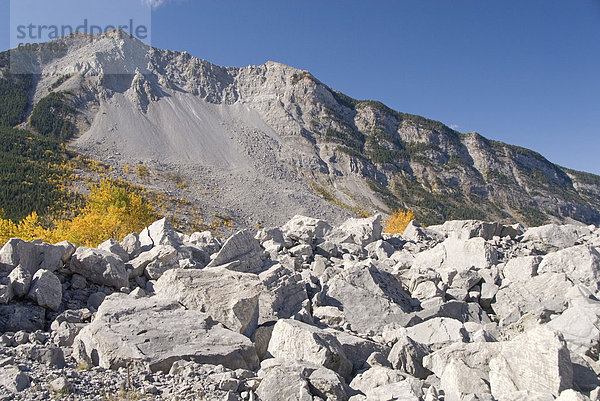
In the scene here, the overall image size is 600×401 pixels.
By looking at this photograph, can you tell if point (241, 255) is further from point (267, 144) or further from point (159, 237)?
point (267, 144)

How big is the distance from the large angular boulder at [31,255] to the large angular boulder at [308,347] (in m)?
6.48

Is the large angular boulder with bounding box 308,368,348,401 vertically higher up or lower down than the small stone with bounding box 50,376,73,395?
lower down

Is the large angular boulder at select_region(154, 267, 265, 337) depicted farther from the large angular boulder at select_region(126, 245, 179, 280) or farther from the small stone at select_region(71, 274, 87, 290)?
the small stone at select_region(71, 274, 87, 290)

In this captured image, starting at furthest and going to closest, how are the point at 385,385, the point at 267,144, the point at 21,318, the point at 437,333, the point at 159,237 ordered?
the point at 267,144, the point at 159,237, the point at 437,333, the point at 21,318, the point at 385,385

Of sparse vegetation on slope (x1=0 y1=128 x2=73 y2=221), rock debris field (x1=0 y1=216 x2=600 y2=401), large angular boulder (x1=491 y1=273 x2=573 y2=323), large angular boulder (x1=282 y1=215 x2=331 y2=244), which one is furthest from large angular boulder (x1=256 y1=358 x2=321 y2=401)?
sparse vegetation on slope (x1=0 y1=128 x2=73 y2=221)

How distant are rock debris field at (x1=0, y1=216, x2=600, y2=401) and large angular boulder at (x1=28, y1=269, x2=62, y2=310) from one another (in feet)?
0.09

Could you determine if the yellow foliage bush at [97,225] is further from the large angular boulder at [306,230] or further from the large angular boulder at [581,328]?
the large angular boulder at [581,328]

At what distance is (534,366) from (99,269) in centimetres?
989

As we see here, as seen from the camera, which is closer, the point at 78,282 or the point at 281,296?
the point at 281,296

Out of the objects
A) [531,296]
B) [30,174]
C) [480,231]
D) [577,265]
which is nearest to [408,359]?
[531,296]

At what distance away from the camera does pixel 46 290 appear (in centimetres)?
856

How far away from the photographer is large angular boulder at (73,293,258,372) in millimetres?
6184

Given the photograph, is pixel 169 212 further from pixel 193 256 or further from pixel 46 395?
pixel 46 395

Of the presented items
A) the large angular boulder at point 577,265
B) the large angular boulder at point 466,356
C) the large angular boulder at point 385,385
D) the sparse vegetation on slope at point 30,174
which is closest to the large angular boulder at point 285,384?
the large angular boulder at point 385,385
